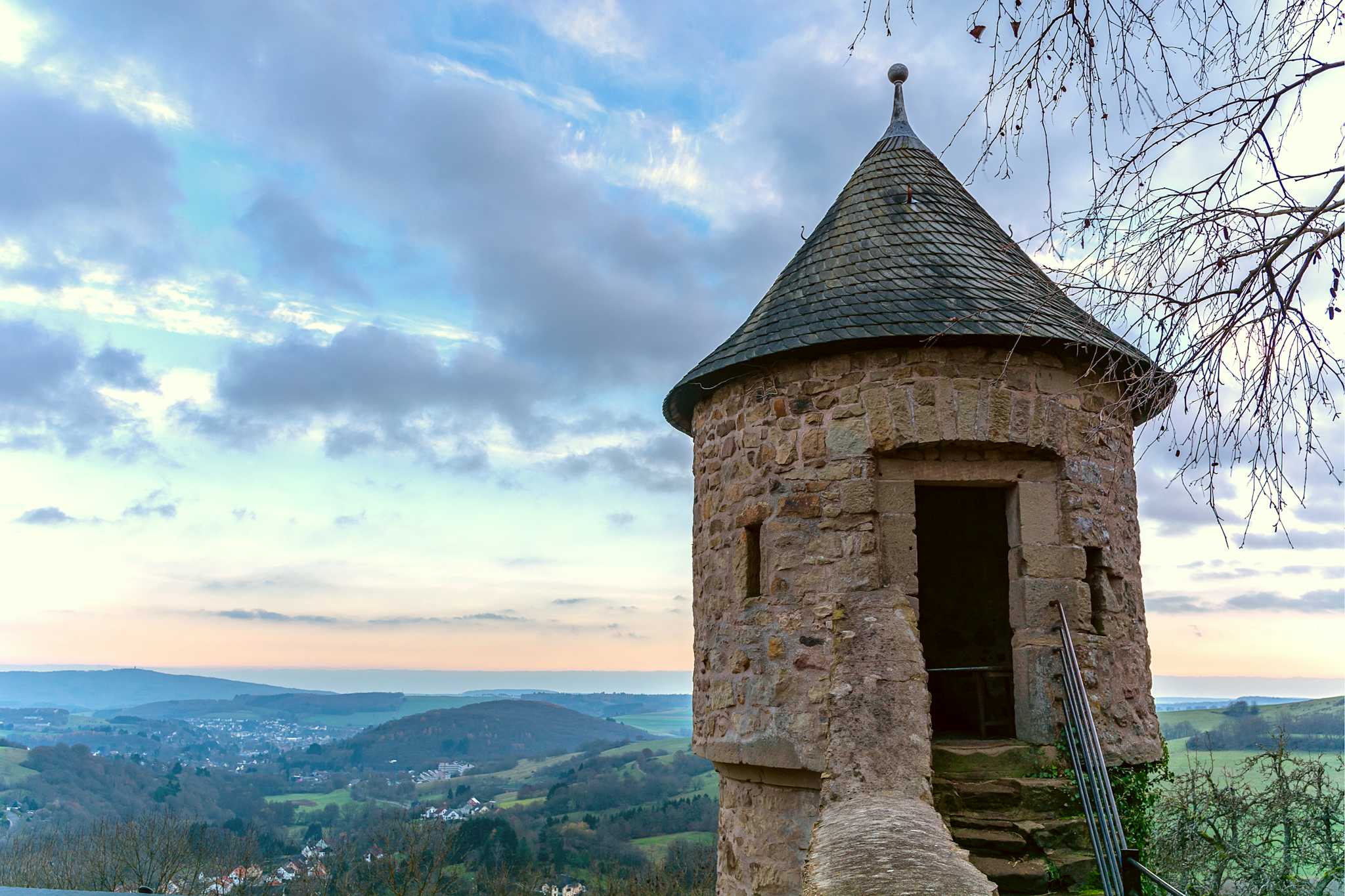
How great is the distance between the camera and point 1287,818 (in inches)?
424

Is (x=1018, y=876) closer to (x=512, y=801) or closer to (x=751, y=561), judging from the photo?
(x=751, y=561)

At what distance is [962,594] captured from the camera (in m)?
9.91

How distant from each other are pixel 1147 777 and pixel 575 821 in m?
32.7

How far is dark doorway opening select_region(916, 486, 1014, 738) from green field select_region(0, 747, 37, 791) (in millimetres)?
40863

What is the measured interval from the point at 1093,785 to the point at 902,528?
1850 mm

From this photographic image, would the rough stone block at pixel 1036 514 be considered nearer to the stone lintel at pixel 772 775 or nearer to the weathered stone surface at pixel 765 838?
the stone lintel at pixel 772 775

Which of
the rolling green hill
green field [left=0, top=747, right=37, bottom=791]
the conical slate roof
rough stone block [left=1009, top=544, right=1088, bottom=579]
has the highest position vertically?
the conical slate roof

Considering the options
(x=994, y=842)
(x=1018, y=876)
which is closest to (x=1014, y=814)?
(x=994, y=842)

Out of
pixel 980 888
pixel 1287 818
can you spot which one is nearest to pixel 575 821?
pixel 1287 818

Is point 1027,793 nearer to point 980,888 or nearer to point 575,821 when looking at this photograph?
point 980,888

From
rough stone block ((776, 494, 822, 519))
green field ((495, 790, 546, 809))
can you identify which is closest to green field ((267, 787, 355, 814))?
green field ((495, 790, 546, 809))

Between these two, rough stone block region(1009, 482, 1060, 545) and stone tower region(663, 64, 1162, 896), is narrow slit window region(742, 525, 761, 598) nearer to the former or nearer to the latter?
stone tower region(663, 64, 1162, 896)

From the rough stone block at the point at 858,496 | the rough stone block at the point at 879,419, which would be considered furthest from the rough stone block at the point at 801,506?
the rough stone block at the point at 879,419

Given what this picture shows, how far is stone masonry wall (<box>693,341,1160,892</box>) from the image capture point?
20.8 feet
